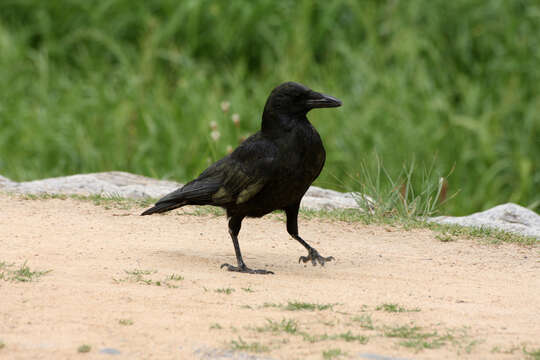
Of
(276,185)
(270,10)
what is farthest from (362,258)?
(270,10)

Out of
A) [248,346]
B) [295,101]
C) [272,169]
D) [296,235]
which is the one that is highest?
[295,101]

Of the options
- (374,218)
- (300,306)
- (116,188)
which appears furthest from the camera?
(116,188)

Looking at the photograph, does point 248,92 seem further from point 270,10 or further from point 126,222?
point 126,222

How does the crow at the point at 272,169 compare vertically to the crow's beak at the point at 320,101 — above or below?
below

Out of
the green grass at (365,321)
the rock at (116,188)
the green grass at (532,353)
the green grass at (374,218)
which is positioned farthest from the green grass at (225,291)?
the rock at (116,188)

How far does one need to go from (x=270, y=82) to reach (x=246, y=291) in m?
5.91

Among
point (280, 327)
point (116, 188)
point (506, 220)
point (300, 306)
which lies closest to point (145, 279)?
point (300, 306)

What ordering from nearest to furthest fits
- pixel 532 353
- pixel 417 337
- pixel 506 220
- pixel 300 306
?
pixel 532 353, pixel 417 337, pixel 300 306, pixel 506 220

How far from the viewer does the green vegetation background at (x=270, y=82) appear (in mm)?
8930

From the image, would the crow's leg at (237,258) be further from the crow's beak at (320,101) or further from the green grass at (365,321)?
the green grass at (365,321)

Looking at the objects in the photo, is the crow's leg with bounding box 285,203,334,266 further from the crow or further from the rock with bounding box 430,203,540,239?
the rock with bounding box 430,203,540,239

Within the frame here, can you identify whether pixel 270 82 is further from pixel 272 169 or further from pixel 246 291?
pixel 246 291

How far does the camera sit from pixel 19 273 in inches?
173

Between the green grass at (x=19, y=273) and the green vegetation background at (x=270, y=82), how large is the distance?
12.2ft
